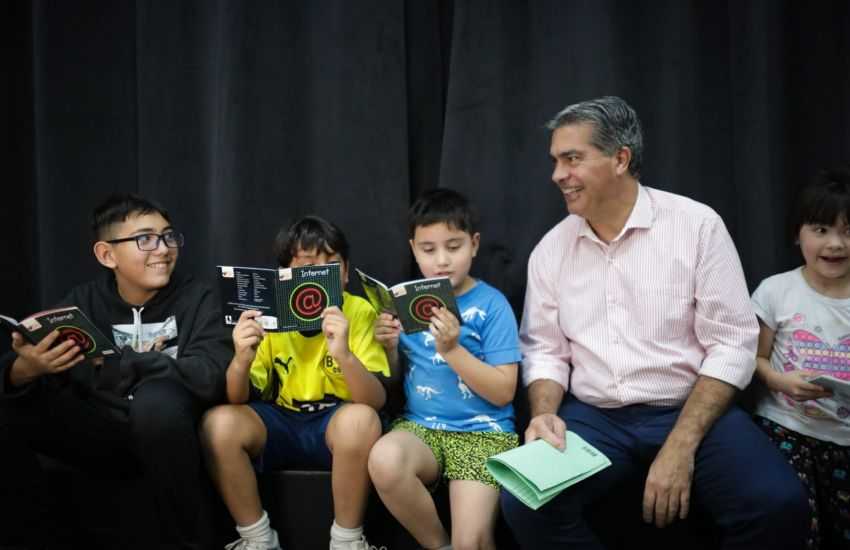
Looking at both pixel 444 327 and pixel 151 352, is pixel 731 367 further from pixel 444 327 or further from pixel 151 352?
pixel 151 352

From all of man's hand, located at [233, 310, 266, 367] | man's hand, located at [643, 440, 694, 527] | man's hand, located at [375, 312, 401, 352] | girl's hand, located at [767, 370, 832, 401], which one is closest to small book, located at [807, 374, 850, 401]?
girl's hand, located at [767, 370, 832, 401]

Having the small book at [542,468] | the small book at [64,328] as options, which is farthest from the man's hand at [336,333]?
the small book at [64,328]

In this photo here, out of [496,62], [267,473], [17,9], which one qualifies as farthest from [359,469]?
[17,9]

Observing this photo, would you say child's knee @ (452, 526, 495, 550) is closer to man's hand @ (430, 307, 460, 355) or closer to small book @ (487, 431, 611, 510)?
small book @ (487, 431, 611, 510)

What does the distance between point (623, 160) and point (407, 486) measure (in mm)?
1071

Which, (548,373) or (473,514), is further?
(548,373)

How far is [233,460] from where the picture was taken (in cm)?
184

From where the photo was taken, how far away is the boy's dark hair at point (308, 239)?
6.77 ft

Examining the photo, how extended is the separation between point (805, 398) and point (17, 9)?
3.13 meters

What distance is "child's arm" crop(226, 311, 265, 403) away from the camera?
73.2 inches

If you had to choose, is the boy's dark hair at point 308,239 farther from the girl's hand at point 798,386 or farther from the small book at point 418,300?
the girl's hand at point 798,386

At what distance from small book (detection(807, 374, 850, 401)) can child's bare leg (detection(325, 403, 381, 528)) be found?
117cm

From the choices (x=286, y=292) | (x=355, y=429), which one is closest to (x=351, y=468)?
(x=355, y=429)

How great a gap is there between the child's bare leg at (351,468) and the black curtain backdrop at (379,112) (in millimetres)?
790
